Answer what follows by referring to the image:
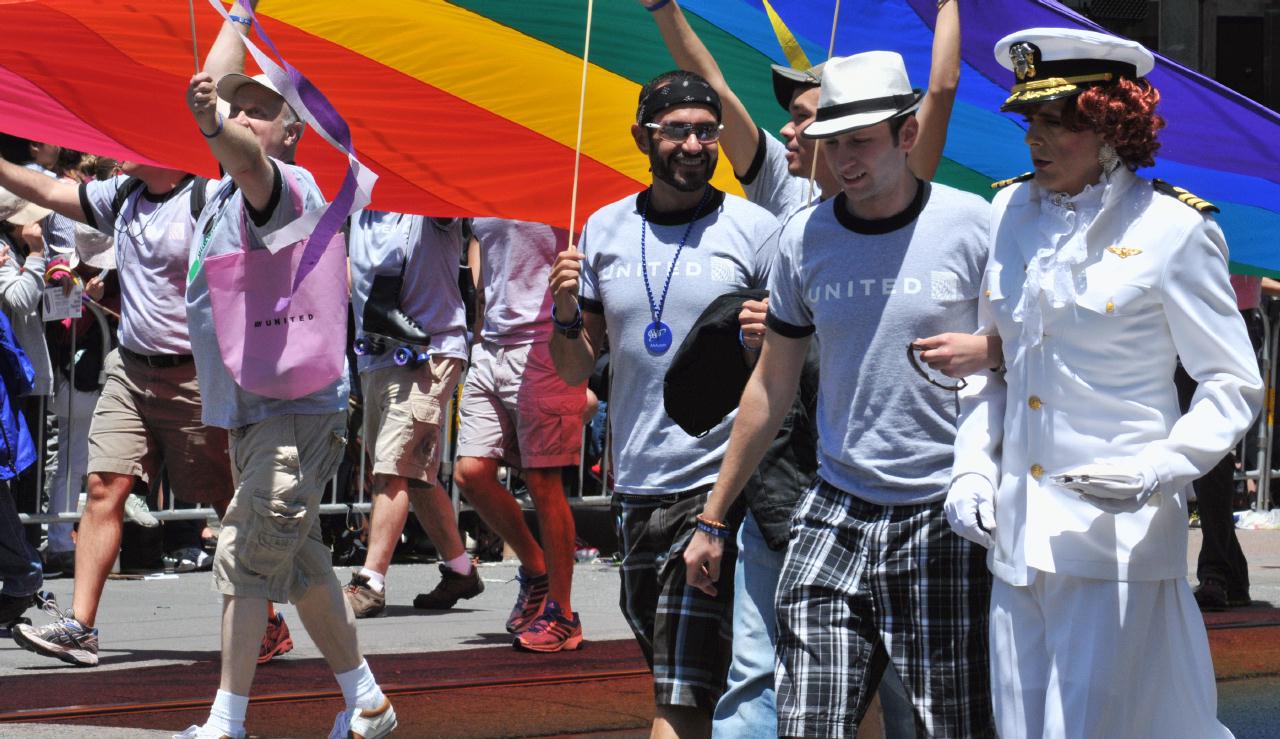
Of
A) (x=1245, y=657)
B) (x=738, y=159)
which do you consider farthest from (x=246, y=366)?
(x=1245, y=657)

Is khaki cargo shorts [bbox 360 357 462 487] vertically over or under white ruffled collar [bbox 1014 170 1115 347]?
under

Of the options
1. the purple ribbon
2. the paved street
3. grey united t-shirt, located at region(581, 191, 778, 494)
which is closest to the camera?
grey united t-shirt, located at region(581, 191, 778, 494)

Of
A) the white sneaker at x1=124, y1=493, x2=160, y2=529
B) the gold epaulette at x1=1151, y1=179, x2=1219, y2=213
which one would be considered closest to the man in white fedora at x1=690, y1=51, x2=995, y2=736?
the gold epaulette at x1=1151, y1=179, x2=1219, y2=213

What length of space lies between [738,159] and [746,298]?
35.4 inches

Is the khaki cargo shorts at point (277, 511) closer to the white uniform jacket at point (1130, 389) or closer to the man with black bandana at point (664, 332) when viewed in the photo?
the man with black bandana at point (664, 332)

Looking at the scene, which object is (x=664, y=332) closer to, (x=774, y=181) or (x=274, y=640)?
(x=774, y=181)

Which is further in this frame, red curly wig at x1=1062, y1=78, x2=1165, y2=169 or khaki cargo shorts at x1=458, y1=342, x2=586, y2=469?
khaki cargo shorts at x1=458, y1=342, x2=586, y2=469

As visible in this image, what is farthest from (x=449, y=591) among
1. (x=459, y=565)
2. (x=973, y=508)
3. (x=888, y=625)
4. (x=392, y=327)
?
(x=973, y=508)

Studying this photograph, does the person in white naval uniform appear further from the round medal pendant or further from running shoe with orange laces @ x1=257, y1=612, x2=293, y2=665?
running shoe with orange laces @ x1=257, y1=612, x2=293, y2=665

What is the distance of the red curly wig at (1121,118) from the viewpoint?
4.01 meters

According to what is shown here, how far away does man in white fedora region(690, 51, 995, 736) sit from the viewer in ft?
14.4

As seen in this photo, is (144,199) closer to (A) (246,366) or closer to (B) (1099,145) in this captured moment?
(A) (246,366)

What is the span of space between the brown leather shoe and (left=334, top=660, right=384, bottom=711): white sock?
317 cm

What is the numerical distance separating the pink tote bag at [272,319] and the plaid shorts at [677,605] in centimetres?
126
